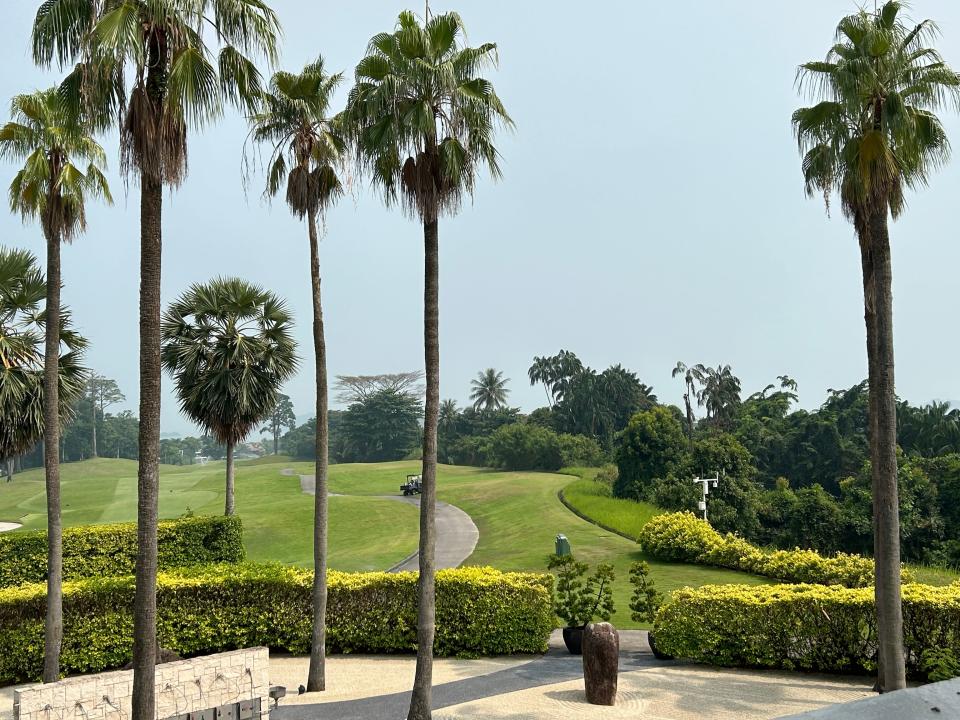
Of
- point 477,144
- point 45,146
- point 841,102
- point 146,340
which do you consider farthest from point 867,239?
point 45,146

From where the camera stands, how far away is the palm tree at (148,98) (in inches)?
356

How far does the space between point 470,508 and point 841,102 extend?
3866 cm

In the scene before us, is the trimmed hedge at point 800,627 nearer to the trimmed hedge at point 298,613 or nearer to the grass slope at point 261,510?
the trimmed hedge at point 298,613

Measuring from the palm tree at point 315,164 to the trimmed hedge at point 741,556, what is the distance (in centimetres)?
1252

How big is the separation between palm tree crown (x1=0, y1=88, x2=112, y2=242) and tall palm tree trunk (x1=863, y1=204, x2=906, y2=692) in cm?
1442

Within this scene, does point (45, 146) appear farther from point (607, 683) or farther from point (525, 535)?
point (525, 535)

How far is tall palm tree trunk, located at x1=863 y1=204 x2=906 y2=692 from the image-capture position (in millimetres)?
11969

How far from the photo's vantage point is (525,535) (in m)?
35.2

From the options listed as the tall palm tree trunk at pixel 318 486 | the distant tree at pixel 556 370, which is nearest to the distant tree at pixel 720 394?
the distant tree at pixel 556 370

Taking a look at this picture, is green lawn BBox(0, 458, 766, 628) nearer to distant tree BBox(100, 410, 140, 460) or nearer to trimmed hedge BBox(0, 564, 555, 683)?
trimmed hedge BBox(0, 564, 555, 683)

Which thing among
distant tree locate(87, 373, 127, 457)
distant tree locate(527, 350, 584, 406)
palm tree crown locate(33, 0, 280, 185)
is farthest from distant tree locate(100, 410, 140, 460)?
palm tree crown locate(33, 0, 280, 185)

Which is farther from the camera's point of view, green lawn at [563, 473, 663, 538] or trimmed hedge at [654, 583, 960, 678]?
green lawn at [563, 473, 663, 538]

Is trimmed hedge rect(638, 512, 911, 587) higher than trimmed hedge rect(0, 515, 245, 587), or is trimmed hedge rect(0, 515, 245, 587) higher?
trimmed hedge rect(0, 515, 245, 587)

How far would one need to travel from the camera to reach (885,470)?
12.3m
